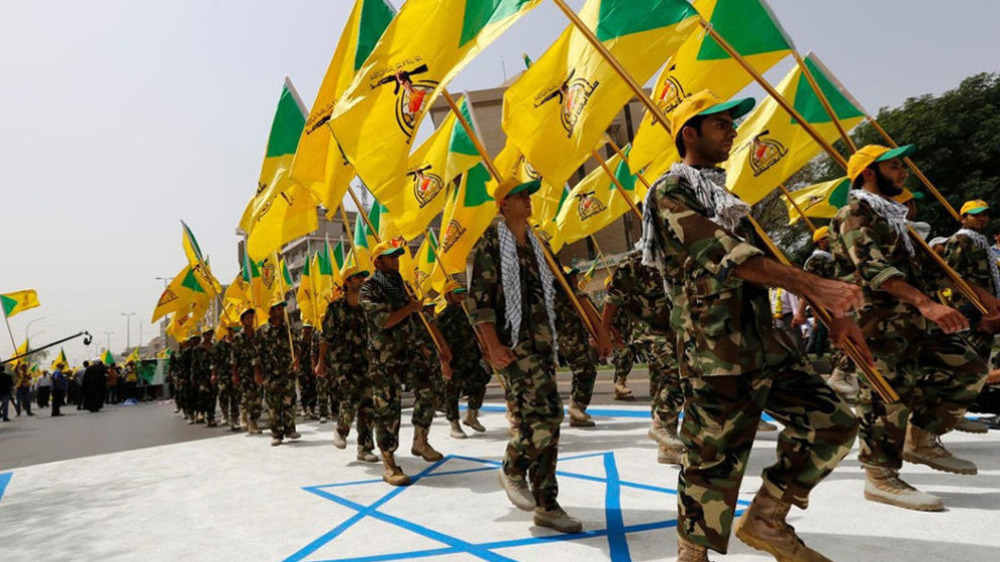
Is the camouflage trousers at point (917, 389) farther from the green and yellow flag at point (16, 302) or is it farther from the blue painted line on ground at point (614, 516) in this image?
the green and yellow flag at point (16, 302)

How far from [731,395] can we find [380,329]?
4069 millimetres

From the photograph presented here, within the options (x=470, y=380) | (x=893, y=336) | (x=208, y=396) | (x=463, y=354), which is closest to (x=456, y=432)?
(x=470, y=380)

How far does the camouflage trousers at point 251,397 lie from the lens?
11.0 meters

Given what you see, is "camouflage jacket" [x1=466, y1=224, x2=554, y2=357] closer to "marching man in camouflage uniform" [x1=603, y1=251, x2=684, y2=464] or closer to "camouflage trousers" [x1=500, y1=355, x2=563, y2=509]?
"camouflage trousers" [x1=500, y1=355, x2=563, y2=509]

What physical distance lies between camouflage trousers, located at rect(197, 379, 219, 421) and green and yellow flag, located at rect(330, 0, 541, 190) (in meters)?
11.0

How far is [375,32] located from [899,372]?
201 inches

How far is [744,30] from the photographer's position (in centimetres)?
593

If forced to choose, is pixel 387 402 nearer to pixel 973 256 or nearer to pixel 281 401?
pixel 281 401

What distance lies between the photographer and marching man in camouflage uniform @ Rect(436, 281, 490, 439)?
9180mm

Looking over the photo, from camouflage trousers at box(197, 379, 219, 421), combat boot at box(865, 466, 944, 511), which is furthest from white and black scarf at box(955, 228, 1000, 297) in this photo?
camouflage trousers at box(197, 379, 219, 421)

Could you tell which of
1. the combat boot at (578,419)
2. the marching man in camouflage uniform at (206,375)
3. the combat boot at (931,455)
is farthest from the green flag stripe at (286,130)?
the marching man in camouflage uniform at (206,375)

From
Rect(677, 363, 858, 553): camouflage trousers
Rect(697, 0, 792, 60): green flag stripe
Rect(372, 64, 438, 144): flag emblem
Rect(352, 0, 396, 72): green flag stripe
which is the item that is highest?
Rect(352, 0, 396, 72): green flag stripe

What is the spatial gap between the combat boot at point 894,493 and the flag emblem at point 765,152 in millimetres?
3474

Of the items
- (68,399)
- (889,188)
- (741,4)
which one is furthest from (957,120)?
(68,399)
